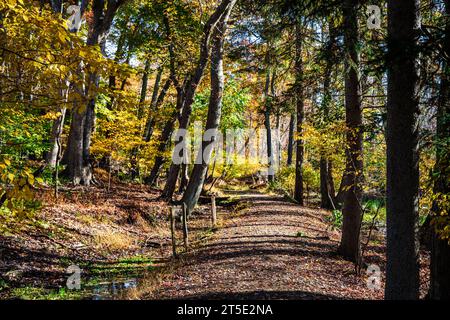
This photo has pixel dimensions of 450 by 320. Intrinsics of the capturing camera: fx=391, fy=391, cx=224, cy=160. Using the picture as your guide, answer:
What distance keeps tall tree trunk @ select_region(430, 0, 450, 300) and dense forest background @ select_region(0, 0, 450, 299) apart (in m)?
0.02

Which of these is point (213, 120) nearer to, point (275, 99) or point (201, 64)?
point (201, 64)

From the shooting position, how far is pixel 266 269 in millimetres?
8109

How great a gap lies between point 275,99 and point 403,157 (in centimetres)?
760

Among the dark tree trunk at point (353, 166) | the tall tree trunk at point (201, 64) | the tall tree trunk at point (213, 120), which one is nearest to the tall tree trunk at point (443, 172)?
Result: the dark tree trunk at point (353, 166)

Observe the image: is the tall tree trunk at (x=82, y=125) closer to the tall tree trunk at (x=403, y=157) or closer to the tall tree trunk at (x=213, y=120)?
the tall tree trunk at (x=213, y=120)

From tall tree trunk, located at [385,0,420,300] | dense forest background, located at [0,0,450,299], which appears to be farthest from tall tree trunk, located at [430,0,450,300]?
tall tree trunk, located at [385,0,420,300]

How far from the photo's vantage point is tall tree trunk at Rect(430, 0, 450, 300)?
488 centimetres

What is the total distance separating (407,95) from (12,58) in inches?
184

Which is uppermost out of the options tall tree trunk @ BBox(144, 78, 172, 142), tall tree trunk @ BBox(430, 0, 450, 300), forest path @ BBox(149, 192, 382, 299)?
tall tree trunk @ BBox(144, 78, 172, 142)

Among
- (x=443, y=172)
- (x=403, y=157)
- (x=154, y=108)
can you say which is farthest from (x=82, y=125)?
(x=443, y=172)

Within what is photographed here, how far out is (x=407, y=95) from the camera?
5.02 m

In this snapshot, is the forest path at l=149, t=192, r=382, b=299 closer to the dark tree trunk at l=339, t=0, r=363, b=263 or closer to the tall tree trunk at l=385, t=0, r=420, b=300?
the dark tree trunk at l=339, t=0, r=363, b=263

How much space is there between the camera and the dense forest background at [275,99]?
4.21 meters

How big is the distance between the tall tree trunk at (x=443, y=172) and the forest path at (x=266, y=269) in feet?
5.56
